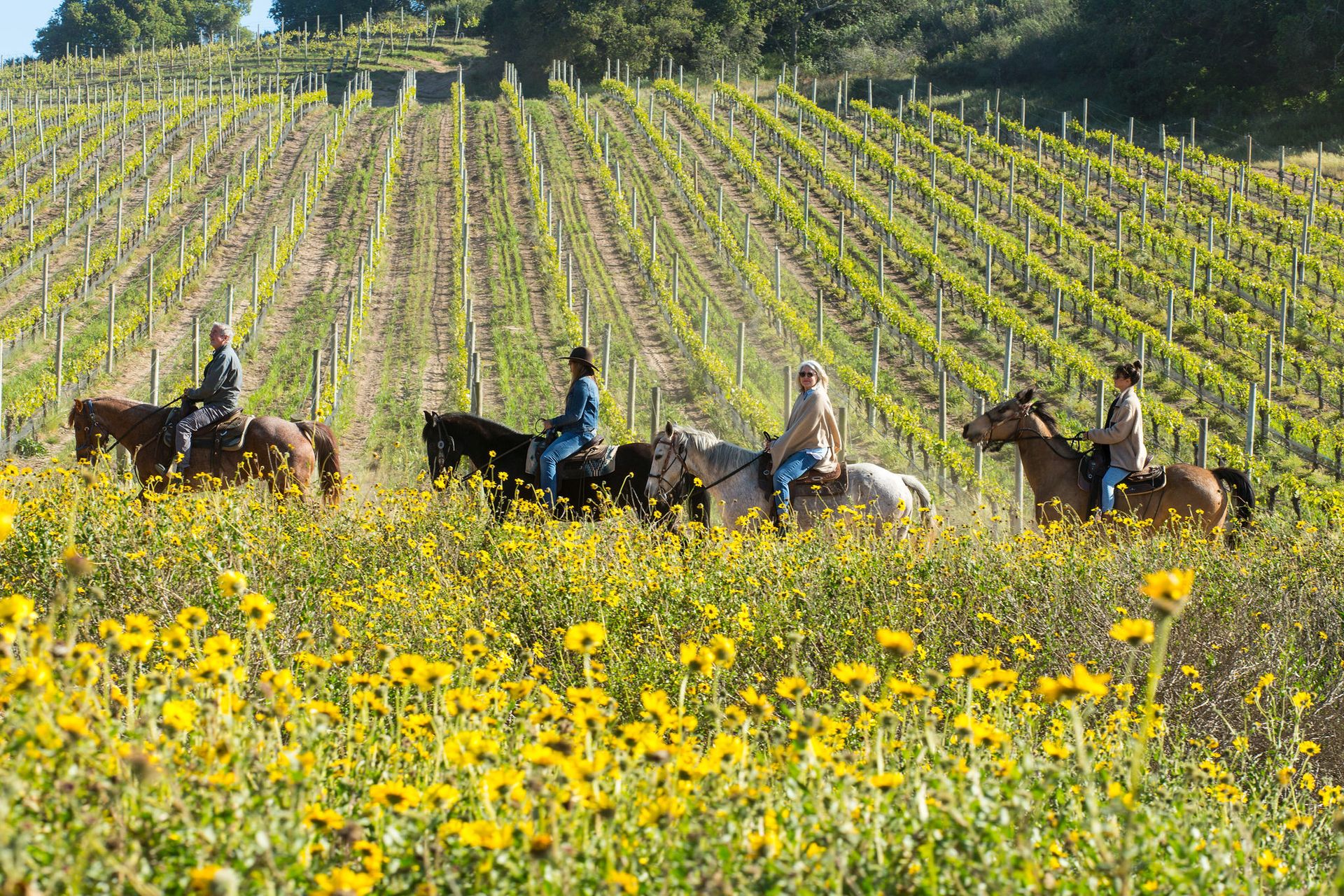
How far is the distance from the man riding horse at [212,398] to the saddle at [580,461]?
2.57 m

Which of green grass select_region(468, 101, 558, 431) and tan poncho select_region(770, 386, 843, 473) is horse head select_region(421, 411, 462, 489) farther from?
green grass select_region(468, 101, 558, 431)

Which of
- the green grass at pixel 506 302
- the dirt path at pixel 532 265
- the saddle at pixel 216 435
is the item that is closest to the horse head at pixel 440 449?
the saddle at pixel 216 435

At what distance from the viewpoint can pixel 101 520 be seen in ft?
20.4

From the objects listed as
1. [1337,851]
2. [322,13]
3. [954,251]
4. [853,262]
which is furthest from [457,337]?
[322,13]

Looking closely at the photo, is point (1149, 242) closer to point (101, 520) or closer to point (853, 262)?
point (853, 262)

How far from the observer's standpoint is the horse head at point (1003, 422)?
1021 centimetres

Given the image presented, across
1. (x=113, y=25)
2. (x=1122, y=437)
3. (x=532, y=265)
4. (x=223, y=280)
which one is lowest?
(x=1122, y=437)

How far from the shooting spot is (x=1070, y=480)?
1021 cm

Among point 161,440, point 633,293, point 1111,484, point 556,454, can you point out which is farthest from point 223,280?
point 1111,484

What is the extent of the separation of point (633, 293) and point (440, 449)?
17.2m

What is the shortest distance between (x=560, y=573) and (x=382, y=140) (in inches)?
1507

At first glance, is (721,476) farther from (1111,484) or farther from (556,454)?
(1111,484)

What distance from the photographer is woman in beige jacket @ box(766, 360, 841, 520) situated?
925cm

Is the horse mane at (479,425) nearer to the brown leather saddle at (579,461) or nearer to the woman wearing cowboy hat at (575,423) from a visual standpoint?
the brown leather saddle at (579,461)
